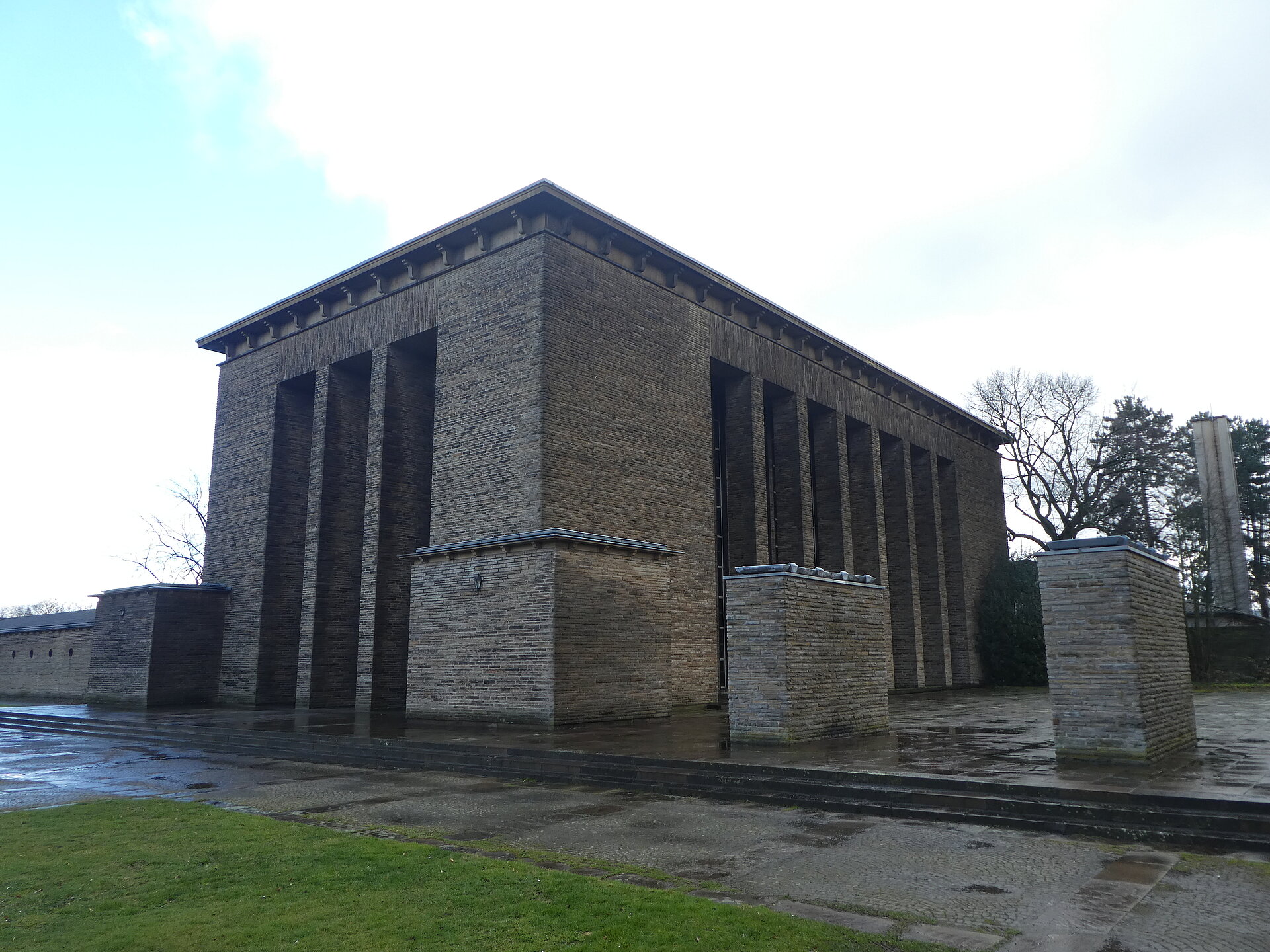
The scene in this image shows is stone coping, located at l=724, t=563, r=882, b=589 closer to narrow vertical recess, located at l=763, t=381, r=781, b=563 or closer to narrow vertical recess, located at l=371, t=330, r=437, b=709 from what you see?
narrow vertical recess, located at l=371, t=330, r=437, b=709

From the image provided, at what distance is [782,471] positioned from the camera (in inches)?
914

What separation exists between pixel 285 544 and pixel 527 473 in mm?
9951

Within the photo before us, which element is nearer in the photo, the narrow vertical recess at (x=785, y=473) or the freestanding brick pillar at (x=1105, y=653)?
the freestanding brick pillar at (x=1105, y=653)

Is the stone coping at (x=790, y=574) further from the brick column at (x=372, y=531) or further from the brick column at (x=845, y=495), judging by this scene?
the brick column at (x=845, y=495)

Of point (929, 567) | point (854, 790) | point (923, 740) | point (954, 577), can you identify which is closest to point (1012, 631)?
point (954, 577)

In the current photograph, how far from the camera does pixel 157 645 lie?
822 inches

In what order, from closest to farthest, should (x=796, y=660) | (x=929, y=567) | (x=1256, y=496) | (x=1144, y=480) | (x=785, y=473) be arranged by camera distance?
(x=796, y=660)
(x=785, y=473)
(x=929, y=567)
(x=1144, y=480)
(x=1256, y=496)

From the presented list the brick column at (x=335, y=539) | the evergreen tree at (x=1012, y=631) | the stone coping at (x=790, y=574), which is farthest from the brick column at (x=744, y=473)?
the evergreen tree at (x=1012, y=631)

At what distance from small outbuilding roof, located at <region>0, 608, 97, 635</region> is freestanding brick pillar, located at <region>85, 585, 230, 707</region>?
4.15 meters

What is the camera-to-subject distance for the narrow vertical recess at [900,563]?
26375mm

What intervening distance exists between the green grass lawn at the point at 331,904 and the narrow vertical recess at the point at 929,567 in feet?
A: 80.3

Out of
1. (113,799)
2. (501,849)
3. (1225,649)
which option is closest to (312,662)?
(113,799)

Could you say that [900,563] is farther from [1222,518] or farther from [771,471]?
[1222,518]

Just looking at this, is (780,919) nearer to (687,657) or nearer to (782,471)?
(687,657)
